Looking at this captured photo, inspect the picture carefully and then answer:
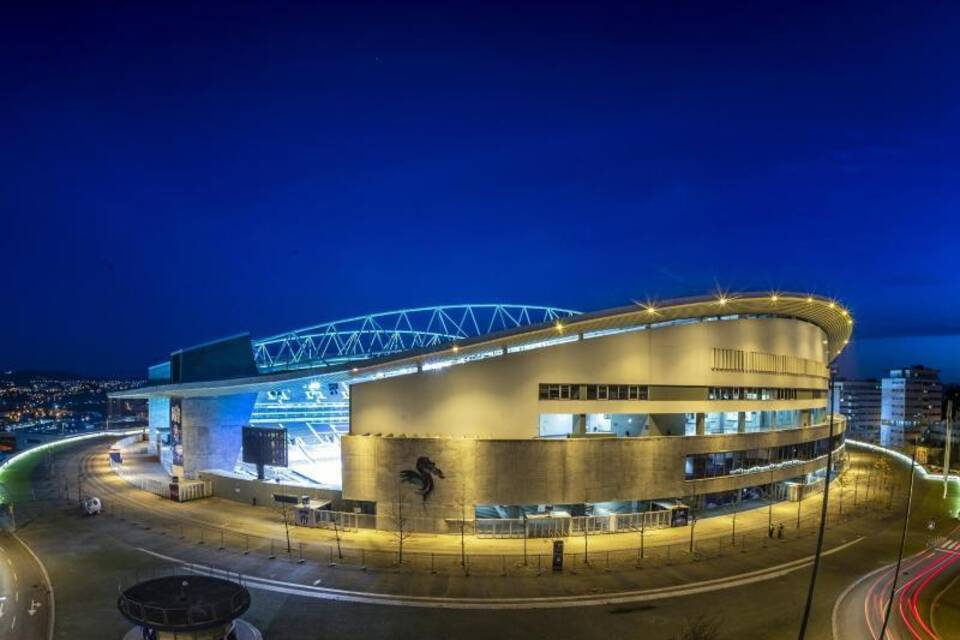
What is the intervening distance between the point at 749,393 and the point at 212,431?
53729mm

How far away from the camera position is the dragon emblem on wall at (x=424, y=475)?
1708 inches

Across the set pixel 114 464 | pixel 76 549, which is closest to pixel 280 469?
pixel 76 549

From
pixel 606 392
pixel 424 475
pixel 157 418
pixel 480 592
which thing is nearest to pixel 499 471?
pixel 424 475

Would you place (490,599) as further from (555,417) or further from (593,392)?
(555,417)

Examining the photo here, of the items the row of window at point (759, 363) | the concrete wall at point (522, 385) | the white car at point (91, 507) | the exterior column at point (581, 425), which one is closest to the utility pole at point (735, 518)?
the concrete wall at point (522, 385)

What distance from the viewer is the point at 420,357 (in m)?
48.5

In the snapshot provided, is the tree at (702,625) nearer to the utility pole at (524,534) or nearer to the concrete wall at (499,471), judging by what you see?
the utility pole at (524,534)

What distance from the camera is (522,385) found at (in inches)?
1833

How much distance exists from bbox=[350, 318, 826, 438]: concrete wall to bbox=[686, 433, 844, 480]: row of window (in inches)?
173

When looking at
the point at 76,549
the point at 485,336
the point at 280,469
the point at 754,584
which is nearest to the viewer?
the point at 754,584

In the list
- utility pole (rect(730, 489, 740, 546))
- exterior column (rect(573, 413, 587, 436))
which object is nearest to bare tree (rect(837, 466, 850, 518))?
utility pole (rect(730, 489, 740, 546))

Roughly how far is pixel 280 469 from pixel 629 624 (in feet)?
135

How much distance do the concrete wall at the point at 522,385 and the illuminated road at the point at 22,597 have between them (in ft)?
71.2

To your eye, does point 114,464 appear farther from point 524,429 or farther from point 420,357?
point 524,429
